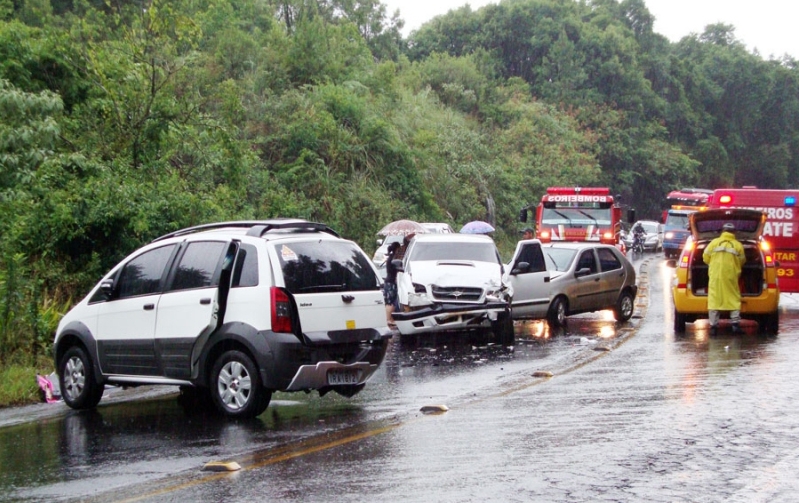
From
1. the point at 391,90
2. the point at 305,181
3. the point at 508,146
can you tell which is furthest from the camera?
the point at 508,146

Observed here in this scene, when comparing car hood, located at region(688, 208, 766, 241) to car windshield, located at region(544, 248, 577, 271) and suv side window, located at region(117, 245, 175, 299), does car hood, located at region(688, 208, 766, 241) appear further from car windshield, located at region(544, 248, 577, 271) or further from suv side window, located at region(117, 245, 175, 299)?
suv side window, located at region(117, 245, 175, 299)

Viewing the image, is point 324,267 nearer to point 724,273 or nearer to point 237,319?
point 237,319

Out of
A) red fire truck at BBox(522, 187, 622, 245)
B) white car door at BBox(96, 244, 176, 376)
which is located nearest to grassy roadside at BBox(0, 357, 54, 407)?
white car door at BBox(96, 244, 176, 376)

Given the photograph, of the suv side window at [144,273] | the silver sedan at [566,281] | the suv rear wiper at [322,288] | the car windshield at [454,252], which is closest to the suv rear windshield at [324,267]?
the suv rear wiper at [322,288]

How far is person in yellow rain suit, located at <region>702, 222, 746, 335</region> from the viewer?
16.2 m

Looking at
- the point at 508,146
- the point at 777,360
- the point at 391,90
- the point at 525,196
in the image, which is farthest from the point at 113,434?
the point at 508,146

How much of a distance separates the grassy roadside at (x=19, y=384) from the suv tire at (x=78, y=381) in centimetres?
67

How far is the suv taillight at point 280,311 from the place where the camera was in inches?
367

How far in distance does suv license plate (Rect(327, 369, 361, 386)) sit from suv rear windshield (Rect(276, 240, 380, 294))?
810 mm

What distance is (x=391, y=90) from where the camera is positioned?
37.6 m

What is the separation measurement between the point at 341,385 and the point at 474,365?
170 inches

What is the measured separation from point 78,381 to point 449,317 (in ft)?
22.7

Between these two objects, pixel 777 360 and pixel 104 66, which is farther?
pixel 104 66

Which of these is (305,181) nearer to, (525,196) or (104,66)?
(104,66)
